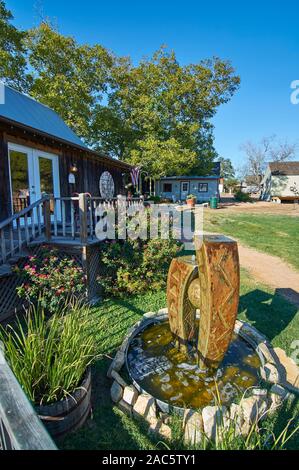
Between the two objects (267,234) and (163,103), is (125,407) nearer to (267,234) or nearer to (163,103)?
(267,234)

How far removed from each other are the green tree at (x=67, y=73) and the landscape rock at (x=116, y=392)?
2033 centimetres

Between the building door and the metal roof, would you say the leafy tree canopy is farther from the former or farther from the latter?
the metal roof

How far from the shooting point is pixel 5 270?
4.26 meters

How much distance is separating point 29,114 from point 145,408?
964 cm

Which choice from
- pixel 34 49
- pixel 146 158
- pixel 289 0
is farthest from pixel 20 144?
pixel 34 49

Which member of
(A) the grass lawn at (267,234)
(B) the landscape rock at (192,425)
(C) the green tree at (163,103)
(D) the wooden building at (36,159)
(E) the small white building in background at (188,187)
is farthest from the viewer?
(E) the small white building in background at (188,187)

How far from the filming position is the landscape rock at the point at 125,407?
257cm

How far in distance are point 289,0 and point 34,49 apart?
1884 centimetres

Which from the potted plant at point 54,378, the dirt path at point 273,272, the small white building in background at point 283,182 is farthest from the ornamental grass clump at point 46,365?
the small white building in background at point 283,182

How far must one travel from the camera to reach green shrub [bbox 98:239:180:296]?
206 inches

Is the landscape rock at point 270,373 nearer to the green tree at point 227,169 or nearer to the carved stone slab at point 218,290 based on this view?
the carved stone slab at point 218,290

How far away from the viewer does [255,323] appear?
4.28m

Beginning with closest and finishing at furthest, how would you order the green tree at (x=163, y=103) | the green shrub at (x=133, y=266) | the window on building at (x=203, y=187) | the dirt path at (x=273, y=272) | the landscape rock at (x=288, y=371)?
the landscape rock at (x=288, y=371) < the green shrub at (x=133, y=266) < the dirt path at (x=273, y=272) < the green tree at (x=163, y=103) < the window on building at (x=203, y=187)

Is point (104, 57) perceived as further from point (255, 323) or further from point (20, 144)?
point (255, 323)
